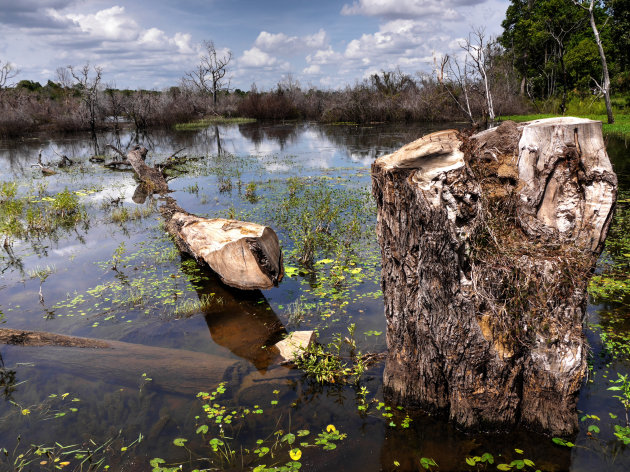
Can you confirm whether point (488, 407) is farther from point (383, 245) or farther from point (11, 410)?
point (11, 410)

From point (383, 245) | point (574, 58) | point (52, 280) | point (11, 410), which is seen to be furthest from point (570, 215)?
point (574, 58)

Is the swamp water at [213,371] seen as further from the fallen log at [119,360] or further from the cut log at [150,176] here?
the cut log at [150,176]

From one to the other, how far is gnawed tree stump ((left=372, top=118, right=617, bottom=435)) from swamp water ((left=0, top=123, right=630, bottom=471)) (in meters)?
0.49

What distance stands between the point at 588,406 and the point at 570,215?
1765mm

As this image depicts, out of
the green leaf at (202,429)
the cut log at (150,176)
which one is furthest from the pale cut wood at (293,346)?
the cut log at (150,176)

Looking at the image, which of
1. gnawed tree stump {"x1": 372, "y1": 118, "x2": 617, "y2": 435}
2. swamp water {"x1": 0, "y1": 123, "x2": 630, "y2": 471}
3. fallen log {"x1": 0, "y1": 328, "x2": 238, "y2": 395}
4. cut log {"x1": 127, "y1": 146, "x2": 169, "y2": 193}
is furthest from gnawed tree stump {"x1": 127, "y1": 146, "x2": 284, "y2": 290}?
cut log {"x1": 127, "y1": 146, "x2": 169, "y2": 193}

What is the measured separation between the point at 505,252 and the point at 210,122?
148 feet

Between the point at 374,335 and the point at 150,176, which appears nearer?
Result: the point at 374,335

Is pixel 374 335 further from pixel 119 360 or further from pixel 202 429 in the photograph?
pixel 119 360

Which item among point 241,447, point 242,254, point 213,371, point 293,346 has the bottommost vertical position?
point 241,447

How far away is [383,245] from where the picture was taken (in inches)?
131

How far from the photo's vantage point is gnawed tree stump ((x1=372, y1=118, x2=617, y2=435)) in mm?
2840

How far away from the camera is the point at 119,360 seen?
4.19m

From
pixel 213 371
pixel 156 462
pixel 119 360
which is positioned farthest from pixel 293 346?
pixel 119 360
